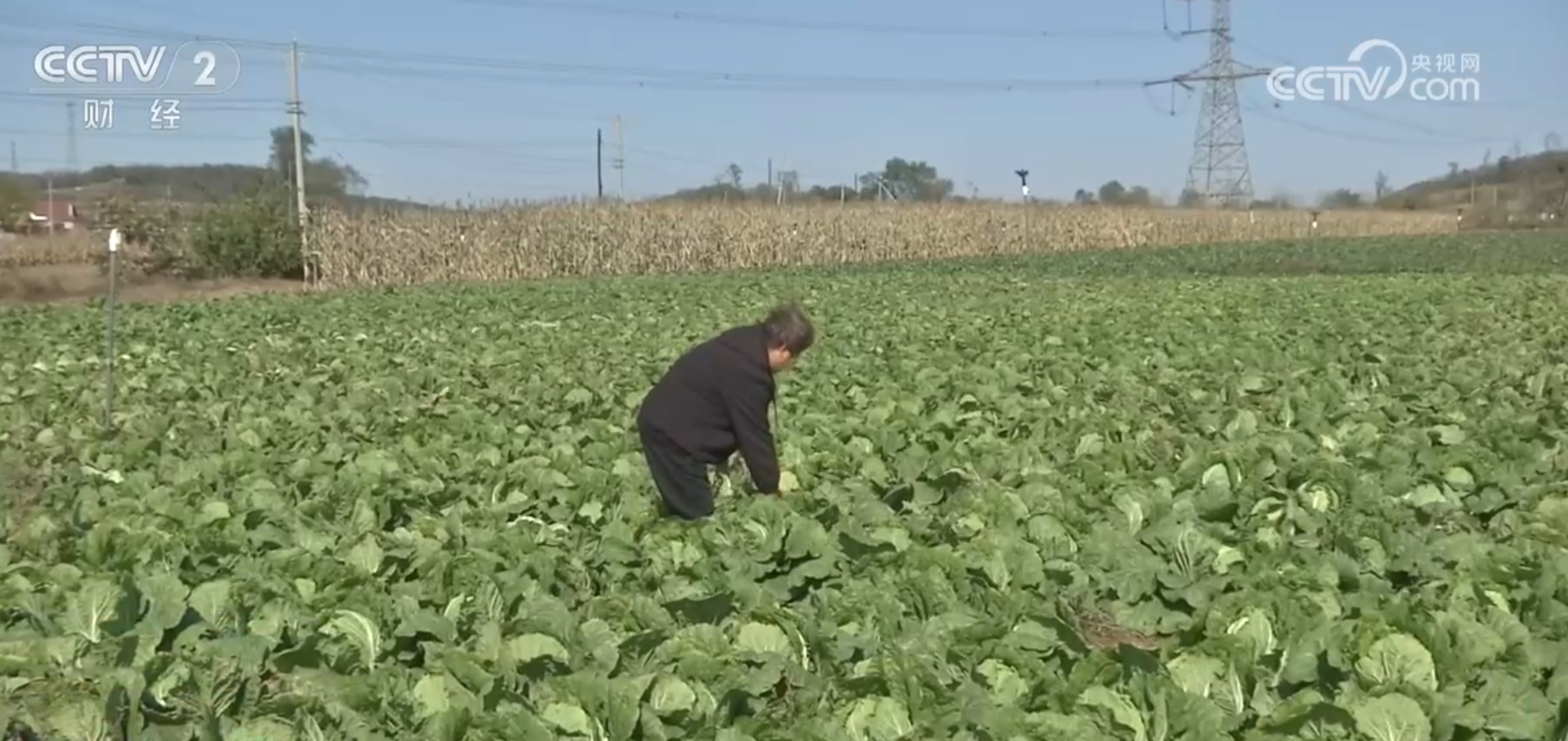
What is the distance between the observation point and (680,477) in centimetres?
695

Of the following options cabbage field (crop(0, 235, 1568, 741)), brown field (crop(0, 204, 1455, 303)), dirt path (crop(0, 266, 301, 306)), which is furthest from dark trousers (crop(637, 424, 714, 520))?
brown field (crop(0, 204, 1455, 303))

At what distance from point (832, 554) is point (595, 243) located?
34999 mm

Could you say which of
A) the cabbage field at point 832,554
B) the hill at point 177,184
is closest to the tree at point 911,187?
the hill at point 177,184

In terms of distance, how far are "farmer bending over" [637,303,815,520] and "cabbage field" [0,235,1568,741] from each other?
0.21 m

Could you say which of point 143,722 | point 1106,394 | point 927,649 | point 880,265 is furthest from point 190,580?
point 880,265

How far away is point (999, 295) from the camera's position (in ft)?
79.0

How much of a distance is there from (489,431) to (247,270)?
101ft

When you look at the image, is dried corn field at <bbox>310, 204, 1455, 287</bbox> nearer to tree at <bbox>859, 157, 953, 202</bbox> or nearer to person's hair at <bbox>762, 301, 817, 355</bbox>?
tree at <bbox>859, 157, 953, 202</bbox>

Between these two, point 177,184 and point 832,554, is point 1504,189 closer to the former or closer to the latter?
point 177,184

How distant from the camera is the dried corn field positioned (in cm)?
3622

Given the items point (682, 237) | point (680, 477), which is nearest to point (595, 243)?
point (682, 237)

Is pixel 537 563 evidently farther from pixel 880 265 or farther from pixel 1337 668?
pixel 880 265

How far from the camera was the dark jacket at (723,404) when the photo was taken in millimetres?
6680

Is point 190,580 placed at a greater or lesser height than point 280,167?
lesser
